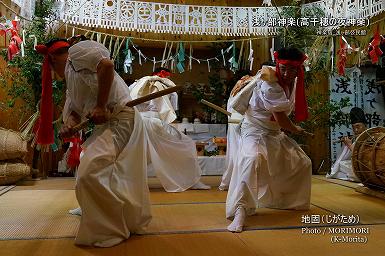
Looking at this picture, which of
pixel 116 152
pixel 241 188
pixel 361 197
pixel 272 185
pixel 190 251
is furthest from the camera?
pixel 361 197

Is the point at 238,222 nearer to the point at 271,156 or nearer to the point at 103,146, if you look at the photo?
the point at 271,156

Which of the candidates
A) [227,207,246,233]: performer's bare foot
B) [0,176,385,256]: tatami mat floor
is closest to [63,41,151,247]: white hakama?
[0,176,385,256]: tatami mat floor

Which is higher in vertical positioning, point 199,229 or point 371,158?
point 371,158

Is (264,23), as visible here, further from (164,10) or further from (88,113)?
(88,113)

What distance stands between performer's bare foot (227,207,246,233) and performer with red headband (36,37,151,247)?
55 cm

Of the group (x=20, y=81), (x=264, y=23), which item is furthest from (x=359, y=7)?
(x=20, y=81)

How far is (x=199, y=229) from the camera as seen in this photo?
228cm

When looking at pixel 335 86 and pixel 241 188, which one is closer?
pixel 241 188

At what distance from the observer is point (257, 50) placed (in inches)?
270

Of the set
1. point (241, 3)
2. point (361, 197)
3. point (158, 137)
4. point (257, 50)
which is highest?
point (241, 3)

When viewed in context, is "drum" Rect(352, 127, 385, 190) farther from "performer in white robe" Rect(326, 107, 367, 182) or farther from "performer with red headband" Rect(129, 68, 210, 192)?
"performer with red headband" Rect(129, 68, 210, 192)

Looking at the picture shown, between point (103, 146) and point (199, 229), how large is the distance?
32.8 inches

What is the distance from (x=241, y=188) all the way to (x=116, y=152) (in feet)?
3.06

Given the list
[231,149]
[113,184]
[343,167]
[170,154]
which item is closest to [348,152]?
[343,167]
